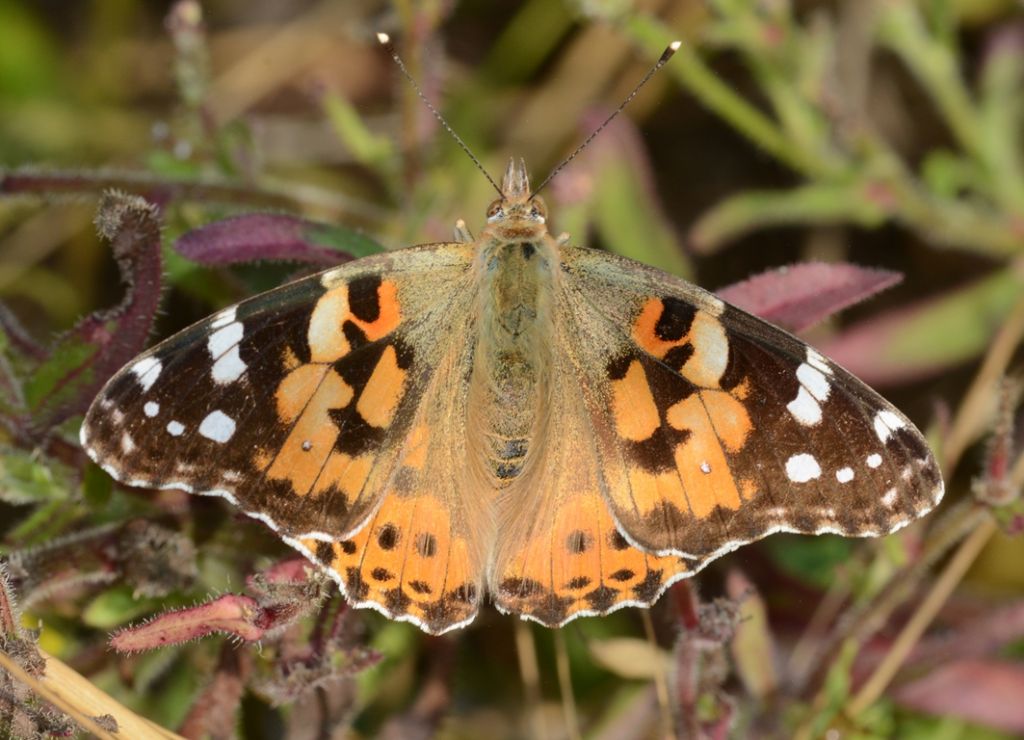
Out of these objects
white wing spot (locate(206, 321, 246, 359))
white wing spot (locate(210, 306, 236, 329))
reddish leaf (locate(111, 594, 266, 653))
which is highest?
white wing spot (locate(210, 306, 236, 329))

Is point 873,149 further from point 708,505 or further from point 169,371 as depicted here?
point 169,371

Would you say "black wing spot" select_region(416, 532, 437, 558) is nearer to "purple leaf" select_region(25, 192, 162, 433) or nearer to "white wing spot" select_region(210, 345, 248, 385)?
"white wing spot" select_region(210, 345, 248, 385)

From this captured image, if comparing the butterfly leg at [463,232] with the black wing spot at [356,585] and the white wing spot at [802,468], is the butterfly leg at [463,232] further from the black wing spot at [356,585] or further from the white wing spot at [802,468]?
the white wing spot at [802,468]

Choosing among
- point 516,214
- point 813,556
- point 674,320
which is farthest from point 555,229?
point 813,556

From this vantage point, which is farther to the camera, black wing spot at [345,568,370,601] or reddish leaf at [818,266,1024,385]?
reddish leaf at [818,266,1024,385]

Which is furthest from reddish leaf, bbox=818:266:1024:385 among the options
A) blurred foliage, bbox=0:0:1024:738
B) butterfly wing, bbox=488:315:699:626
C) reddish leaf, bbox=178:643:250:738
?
reddish leaf, bbox=178:643:250:738

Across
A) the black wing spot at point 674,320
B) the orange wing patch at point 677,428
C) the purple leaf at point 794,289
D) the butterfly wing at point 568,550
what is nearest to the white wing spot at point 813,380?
the orange wing patch at point 677,428

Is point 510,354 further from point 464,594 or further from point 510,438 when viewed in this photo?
point 464,594
